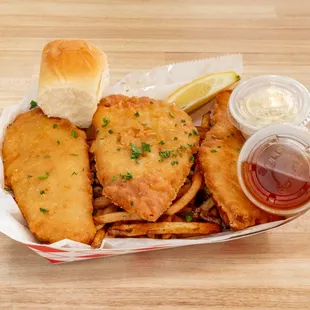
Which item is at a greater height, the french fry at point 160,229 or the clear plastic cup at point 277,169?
the clear plastic cup at point 277,169

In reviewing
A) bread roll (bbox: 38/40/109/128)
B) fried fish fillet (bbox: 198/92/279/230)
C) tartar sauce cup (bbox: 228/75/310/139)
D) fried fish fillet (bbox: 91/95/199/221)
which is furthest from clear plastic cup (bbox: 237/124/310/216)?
bread roll (bbox: 38/40/109/128)

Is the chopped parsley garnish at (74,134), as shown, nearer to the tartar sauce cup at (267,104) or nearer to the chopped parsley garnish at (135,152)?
the chopped parsley garnish at (135,152)

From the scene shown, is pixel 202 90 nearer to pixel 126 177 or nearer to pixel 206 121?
pixel 206 121

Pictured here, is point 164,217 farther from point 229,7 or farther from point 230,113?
point 229,7

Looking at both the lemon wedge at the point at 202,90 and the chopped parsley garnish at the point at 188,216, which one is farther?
the lemon wedge at the point at 202,90

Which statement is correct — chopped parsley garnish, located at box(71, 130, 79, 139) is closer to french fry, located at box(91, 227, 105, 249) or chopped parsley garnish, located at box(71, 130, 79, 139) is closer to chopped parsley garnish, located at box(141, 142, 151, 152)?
chopped parsley garnish, located at box(141, 142, 151, 152)

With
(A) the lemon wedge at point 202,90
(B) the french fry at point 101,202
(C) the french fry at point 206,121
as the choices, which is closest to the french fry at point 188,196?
(B) the french fry at point 101,202

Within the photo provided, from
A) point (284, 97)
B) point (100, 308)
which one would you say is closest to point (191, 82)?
point (284, 97)

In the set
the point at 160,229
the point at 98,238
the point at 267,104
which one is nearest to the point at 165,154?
the point at 160,229

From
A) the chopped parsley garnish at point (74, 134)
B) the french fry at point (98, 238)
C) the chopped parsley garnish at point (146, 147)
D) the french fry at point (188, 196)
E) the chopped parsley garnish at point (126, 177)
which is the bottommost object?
the french fry at point (98, 238)
